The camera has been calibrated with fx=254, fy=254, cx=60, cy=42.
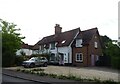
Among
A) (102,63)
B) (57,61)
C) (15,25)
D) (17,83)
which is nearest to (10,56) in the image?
(15,25)

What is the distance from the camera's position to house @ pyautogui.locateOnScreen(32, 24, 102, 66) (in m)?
47.2

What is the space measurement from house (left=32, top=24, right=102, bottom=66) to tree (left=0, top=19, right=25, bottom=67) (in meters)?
9.03

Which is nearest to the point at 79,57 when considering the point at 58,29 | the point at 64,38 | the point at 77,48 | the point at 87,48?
the point at 77,48

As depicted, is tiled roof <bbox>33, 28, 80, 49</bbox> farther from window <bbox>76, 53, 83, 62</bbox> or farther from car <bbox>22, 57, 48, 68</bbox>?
car <bbox>22, 57, 48, 68</bbox>

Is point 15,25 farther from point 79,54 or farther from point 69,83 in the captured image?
point 69,83

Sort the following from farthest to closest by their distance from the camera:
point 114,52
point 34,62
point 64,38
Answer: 1. point 64,38
2. point 34,62
3. point 114,52

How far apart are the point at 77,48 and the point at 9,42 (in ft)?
44.8

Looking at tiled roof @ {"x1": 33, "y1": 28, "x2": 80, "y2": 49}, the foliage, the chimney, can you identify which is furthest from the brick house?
the foliage

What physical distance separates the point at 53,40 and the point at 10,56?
616 inches

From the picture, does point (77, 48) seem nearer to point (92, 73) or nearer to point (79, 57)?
point (79, 57)

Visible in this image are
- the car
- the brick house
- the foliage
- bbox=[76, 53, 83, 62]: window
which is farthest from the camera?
bbox=[76, 53, 83, 62]: window

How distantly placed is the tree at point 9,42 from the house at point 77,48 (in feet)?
29.6

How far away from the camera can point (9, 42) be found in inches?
1638

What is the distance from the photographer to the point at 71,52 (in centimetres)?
4941
